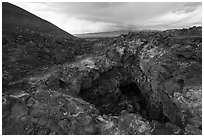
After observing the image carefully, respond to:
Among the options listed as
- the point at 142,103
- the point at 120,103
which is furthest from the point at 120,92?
the point at 142,103

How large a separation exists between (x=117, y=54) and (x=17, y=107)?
13.8 meters

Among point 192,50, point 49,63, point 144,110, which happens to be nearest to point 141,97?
point 144,110

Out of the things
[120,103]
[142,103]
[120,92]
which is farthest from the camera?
[142,103]

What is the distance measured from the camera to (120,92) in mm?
23781

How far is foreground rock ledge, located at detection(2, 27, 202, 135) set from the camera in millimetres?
15969

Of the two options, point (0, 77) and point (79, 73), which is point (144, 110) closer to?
point (79, 73)

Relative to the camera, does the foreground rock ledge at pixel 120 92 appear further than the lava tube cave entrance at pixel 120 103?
No

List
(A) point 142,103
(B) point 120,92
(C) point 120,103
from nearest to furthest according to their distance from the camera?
1. (C) point 120,103
2. (B) point 120,92
3. (A) point 142,103

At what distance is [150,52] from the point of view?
77.2 ft

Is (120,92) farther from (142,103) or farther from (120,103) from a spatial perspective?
(142,103)

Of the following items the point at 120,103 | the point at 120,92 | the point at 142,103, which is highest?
the point at 120,92

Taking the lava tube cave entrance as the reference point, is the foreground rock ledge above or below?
above

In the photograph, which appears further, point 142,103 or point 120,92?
point 142,103

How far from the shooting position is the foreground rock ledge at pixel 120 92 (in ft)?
52.4
